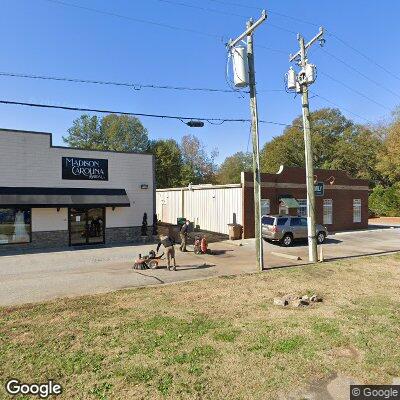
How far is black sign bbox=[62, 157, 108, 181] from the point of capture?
810 inches

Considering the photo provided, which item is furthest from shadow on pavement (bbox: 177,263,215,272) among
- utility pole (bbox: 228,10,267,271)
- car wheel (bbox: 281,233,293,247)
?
car wheel (bbox: 281,233,293,247)

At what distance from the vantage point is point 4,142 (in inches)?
737

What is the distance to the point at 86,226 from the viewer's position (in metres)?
21.2

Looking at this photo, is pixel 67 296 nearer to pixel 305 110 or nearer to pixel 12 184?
pixel 12 184

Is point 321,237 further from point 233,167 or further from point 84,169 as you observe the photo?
point 233,167

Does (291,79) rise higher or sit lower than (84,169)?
higher

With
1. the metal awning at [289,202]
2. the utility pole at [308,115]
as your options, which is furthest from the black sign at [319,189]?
the utility pole at [308,115]

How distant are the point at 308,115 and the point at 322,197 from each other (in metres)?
14.7

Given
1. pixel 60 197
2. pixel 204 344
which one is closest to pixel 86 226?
pixel 60 197

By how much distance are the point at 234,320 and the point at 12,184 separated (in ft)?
51.8

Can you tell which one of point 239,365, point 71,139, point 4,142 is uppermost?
point 71,139

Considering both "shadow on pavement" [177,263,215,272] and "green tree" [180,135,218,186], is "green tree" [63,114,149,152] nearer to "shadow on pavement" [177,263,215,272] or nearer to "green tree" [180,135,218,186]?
"green tree" [180,135,218,186]

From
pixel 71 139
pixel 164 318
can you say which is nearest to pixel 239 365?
pixel 164 318

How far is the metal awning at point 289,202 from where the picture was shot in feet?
86.7
